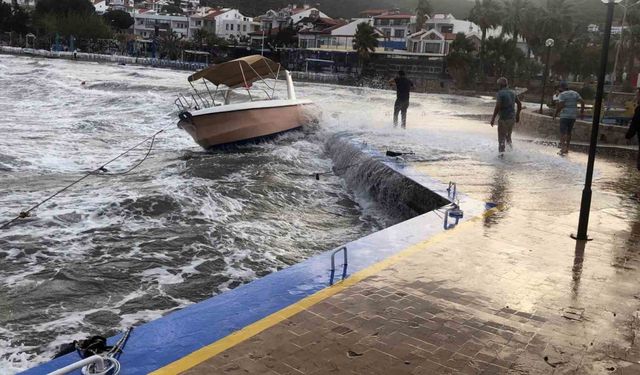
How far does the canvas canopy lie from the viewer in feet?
59.5

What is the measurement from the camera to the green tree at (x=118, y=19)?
123812 mm

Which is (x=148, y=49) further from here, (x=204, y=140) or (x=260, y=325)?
(x=260, y=325)

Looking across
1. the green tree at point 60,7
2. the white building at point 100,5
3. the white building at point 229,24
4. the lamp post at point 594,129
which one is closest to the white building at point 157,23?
the white building at point 229,24

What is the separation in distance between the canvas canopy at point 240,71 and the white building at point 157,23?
105809mm

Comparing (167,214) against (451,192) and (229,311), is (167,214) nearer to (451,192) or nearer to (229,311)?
(451,192)

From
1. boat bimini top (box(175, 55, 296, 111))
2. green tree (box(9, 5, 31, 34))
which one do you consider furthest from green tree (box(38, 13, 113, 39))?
boat bimini top (box(175, 55, 296, 111))

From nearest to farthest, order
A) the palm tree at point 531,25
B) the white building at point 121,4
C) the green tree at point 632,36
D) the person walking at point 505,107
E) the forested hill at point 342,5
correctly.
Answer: the person walking at point 505,107 → the green tree at point 632,36 → the palm tree at point 531,25 → the white building at point 121,4 → the forested hill at point 342,5

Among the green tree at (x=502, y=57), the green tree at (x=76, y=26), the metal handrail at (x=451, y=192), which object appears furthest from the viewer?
the green tree at (x=76, y=26)

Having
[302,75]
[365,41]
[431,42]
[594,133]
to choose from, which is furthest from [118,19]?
[594,133]

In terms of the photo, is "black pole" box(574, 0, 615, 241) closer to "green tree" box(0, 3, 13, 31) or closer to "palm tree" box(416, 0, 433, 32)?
"palm tree" box(416, 0, 433, 32)

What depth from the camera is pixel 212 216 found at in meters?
9.86

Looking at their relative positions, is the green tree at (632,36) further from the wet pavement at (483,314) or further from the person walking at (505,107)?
the wet pavement at (483,314)

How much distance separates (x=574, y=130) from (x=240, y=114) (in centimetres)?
1026

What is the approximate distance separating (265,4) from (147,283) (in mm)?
169578
